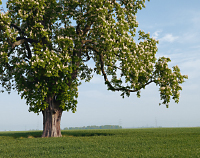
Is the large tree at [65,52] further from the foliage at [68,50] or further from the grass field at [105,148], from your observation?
the grass field at [105,148]

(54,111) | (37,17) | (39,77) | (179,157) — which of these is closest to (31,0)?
(37,17)

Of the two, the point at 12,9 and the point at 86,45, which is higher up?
the point at 12,9

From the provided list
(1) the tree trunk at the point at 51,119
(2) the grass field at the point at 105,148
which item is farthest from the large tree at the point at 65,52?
(2) the grass field at the point at 105,148

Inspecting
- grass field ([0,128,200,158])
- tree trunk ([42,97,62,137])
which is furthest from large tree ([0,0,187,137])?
grass field ([0,128,200,158])

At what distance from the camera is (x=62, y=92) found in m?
25.0

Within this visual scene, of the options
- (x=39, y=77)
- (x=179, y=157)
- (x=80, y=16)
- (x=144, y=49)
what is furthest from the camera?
(x=144, y=49)

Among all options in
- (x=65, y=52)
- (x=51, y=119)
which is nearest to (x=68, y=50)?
(x=65, y=52)

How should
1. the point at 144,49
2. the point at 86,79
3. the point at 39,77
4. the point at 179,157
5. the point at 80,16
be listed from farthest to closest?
the point at 86,79 → the point at 144,49 → the point at 80,16 → the point at 39,77 → the point at 179,157

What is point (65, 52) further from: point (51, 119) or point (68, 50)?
point (51, 119)

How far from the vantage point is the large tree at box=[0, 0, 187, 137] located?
23.3 meters

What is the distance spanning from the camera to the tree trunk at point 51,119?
2594 cm

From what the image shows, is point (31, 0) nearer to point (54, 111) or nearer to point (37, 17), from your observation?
point (37, 17)

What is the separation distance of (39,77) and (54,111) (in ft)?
16.1

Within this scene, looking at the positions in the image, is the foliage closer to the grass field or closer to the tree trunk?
the tree trunk
